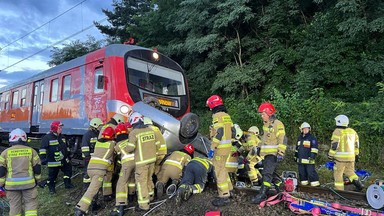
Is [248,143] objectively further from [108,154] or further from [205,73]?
[205,73]

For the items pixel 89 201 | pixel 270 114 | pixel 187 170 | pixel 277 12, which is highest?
pixel 277 12

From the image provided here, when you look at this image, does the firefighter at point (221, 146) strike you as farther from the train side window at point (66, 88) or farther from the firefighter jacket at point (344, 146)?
the train side window at point (66, 88)

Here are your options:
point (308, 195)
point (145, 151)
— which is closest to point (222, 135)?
point (145, 151)

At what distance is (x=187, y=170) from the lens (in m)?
5.71

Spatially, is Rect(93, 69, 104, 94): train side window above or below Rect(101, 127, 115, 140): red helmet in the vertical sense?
above

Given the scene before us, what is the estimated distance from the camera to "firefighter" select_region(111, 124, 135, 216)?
18.4ft

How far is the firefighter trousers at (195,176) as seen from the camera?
18.7ft

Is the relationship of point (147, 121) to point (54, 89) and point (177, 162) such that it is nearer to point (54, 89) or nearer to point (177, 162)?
point (177, 162)

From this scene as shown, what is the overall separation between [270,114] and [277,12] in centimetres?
846

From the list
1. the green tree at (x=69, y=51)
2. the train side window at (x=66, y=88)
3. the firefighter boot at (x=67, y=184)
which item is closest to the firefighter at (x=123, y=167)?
the firefighter boot at (x=67, y=184)

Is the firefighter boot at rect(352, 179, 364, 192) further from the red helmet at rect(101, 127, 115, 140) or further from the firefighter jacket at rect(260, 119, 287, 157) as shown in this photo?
the red helmet at rect(101, 127, 115, 140)

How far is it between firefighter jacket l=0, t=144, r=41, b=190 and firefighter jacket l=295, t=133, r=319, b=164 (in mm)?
4972

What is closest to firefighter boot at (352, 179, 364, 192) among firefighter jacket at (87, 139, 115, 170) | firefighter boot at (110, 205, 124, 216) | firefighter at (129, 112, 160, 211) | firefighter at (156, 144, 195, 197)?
firefighter at (156, 144, 195, 197)

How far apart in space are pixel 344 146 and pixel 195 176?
2.82 metres
